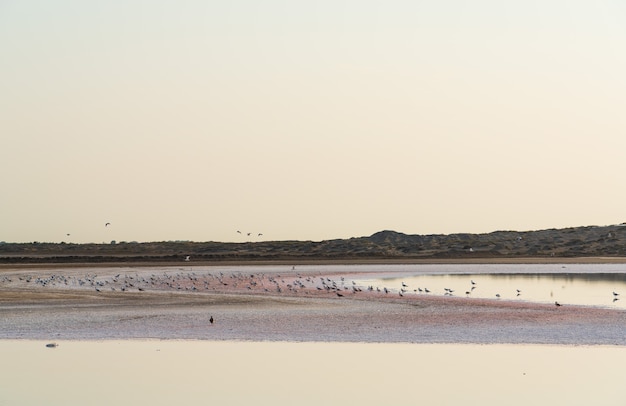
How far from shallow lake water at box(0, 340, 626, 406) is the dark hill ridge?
6870 cm

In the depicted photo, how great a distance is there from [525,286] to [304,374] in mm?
31349

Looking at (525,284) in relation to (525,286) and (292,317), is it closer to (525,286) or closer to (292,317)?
(525,286)

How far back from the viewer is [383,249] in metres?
114

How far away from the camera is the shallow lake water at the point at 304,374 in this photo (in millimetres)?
18984

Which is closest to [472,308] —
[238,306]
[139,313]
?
[238,306]

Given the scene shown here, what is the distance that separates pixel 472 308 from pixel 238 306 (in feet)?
28.4

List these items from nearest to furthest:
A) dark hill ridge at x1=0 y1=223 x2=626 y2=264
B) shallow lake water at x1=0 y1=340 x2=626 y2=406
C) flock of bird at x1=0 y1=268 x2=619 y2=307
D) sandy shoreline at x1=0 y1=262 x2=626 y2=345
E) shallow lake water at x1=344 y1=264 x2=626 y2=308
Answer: shallow lake water at x1=0 y1=340 x2=626 y2=406 → sandy shoreline at x1=0 y1=262 x2=626 y2=345 → shallow lake water at x1=344 y1=264 x2=626 y2=308 → flock of bird at x1=0 y1=268 x2=619 y2=307 → dark hill ridge at x1=0 y1=223 x2=626 y2=264

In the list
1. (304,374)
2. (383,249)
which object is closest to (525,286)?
(304,374)

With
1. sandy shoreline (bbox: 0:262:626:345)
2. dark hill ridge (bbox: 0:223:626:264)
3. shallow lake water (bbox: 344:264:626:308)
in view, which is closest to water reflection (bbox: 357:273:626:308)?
shallow lake water (bbox: 344:264:626:308)

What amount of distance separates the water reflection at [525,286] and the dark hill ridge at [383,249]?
118 ft

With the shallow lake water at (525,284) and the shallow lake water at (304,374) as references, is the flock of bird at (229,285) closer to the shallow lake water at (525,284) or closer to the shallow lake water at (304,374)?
the shallow lake water at (525,284)

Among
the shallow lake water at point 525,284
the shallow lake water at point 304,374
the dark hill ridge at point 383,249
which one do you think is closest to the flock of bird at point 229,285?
the shallow lake water at point 525,284

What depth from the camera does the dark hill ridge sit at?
99.0 m

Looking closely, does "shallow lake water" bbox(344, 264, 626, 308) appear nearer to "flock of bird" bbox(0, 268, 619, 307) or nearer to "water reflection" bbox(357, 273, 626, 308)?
"water reflection" bbox(357, 273, 626, 308)
